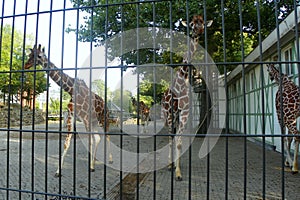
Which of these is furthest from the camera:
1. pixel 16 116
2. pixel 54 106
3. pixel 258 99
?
pixel 54 106

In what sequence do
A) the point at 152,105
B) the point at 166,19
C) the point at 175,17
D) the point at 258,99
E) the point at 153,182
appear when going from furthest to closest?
the point at 258,99 → the point at 175,17 → the point at 166,19 → the point at 152,105 → the point at 153,182

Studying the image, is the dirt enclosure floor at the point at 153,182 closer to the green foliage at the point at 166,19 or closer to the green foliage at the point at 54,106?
the green foliage at the point at 166,19

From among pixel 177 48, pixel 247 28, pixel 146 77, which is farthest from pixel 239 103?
pixel 146 77

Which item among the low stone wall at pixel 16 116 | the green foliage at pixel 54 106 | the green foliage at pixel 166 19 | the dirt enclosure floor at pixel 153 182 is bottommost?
the dirt enclosure floor at pixel 153 182

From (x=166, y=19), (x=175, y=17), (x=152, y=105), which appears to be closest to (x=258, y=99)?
(x=175, y=17)

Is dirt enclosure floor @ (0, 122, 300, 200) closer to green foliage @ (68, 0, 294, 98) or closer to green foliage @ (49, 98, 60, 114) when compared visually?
green foliage @ (68, 0, 294, 98)

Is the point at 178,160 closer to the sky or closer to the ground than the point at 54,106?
closer to the ground

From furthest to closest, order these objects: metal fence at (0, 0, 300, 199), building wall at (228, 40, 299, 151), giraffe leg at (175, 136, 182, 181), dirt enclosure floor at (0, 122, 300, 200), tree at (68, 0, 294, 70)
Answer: tree at (68, 0, 294, 70) → building wall at (228, 40, 299, 151) → giraffe leg at (175, 136, 182, 181) → dirt enclosure floor at (0, 122, 300, 200) → metal fence at (0, 0, 300, 199)

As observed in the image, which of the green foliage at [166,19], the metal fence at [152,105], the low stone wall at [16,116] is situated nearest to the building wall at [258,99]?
the metal fence at [152,105]

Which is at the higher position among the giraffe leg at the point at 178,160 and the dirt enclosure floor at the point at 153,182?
the giraffe leg at the point at 178,160

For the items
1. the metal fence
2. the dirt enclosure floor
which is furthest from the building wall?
the dirt enclosure floor

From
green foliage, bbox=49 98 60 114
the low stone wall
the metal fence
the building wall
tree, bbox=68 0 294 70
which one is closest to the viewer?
the metal fence

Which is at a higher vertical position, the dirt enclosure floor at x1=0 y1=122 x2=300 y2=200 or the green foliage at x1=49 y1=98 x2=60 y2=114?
the green foliage at x1=49 y1=98 x2=60 y2=114

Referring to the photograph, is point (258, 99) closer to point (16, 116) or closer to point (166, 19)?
point (166, 19)
